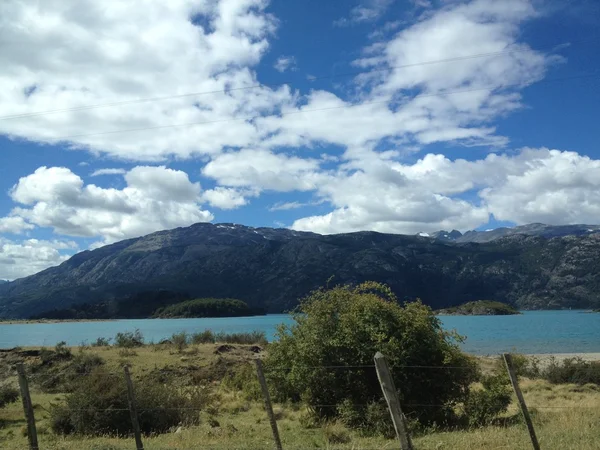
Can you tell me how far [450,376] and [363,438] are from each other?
12.6 ft

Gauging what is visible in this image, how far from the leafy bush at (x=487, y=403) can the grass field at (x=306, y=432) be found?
459mm

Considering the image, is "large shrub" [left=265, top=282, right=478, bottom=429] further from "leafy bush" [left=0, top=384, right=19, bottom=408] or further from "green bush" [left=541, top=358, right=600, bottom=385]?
"green bush" [left=541, top=358, right=600, bottom=385]

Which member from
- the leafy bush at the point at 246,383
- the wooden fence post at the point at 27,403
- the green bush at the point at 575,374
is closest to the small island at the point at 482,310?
the green bush at the point at 575,374

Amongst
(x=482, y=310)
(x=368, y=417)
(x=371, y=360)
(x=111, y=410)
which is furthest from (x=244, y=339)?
(x=482, y=310)

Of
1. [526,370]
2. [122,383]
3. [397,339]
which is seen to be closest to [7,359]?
[122,383]

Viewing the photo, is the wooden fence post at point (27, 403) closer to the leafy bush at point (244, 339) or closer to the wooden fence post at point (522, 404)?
the wooden fence post at point (522, 404)

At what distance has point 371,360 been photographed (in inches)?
617

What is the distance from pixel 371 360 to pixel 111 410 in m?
7.81

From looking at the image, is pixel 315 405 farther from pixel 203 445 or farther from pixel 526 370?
pixel 526 370

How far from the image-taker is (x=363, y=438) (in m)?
13.9

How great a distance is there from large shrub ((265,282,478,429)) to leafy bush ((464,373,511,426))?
0.33m

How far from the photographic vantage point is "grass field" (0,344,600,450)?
1104cm

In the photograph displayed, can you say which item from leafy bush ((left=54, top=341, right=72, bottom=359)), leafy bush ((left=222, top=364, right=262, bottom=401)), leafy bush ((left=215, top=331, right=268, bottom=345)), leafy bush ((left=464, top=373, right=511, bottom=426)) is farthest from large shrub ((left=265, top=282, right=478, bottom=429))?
leafy bush ((left=215, top=331, right=268, bottom=345))

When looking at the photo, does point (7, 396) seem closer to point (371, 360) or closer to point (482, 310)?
point (371, 360)
